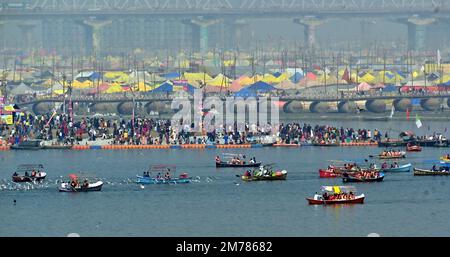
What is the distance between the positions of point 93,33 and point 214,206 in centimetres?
13844

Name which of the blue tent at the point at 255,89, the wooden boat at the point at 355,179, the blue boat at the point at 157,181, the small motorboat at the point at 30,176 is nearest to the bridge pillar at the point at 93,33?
the blue tent at the point at 255,89

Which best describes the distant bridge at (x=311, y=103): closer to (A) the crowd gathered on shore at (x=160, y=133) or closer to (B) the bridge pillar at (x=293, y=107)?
(B) the bridge pillar at (x=293, y=107)

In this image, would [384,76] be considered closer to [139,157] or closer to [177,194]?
[139,157]

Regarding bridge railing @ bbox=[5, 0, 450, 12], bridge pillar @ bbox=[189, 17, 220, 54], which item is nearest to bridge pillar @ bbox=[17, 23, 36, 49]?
bridge railing @ bbox=[5, 0, 450, 12]

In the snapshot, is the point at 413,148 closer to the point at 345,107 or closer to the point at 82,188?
the point at 82,188

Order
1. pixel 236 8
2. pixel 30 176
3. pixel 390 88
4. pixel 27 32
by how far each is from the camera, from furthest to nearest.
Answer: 1. pixel 27 32
2. pixel 236 8
3. pixel 390 88
4. pixel 30 176

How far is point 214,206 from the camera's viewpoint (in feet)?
132

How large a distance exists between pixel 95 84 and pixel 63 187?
56.4 m

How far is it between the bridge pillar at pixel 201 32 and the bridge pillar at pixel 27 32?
19779 mm

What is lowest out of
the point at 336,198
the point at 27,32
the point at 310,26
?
the point at 336,198

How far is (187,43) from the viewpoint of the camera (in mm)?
187500

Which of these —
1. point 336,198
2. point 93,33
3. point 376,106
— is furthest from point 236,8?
point 336,198

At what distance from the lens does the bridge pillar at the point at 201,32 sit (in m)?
175

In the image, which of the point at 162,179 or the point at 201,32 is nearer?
the point at 162,179
